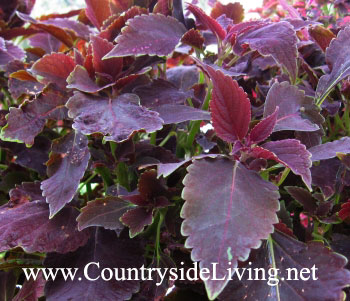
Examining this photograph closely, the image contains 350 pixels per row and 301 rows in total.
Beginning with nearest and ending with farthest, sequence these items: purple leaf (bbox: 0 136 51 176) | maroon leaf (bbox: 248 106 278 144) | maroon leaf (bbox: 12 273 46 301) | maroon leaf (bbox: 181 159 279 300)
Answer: maroon leaf (bbox: 181 159 279 300), maroon leaf (bbox: 248 106 278 144), maroon leaf (bbox: 12 273 46 301), purple leaf (bbox: 0 136 51 176)

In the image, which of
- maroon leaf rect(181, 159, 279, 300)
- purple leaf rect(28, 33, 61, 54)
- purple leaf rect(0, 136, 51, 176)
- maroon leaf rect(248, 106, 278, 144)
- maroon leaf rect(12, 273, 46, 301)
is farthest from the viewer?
purple leaf rect(28, 33, 61, 54)

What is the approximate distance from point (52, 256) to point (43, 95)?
0.24 metres

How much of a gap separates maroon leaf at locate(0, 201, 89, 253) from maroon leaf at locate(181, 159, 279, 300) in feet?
0.73

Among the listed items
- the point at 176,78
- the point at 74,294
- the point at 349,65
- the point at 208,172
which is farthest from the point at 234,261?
the point at 176,78

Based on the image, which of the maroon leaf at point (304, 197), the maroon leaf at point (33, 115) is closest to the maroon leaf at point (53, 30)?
the maroon leaf at point (33, 115)

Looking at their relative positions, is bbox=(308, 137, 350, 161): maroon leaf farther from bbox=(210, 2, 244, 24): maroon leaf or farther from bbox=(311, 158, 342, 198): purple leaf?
bbox=(210, 2, 244, 24): maroon leaf

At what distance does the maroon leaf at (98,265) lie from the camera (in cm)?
55

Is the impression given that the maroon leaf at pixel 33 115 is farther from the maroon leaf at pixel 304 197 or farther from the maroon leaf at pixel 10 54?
the maroon leaf at pixel 304 197

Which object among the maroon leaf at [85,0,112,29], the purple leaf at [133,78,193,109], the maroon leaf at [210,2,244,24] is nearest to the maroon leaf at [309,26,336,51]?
the maroon leaf at [210,2,244,24]

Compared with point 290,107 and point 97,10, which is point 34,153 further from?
point 290,107

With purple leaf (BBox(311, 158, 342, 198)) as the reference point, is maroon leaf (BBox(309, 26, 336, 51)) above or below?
above

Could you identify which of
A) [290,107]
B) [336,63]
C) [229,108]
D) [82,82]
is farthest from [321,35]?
[82,82]

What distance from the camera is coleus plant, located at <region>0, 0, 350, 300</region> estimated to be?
456mm

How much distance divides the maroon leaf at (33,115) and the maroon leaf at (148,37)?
14cm
